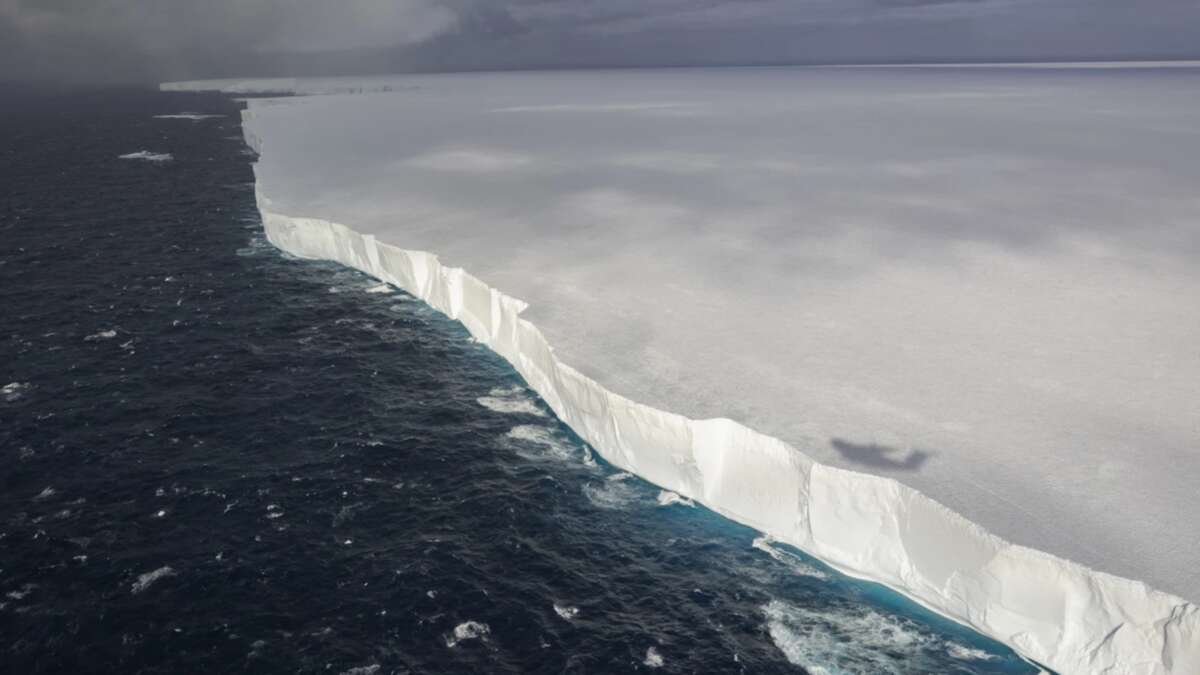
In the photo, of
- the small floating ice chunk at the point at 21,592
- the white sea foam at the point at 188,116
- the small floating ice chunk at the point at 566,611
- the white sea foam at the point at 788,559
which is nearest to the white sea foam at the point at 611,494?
the white sea foam at the point at 788,559

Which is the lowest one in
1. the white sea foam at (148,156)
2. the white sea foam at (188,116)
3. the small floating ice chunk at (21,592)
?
the small floating ice chunk at (21,592)

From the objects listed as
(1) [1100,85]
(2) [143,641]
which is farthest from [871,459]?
(1) [1100,85]

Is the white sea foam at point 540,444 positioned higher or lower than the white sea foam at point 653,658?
higher

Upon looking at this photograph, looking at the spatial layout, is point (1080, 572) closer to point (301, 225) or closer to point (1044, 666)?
point (1044, 666)

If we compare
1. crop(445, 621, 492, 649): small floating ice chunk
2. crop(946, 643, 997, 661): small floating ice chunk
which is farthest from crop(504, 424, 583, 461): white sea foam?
crop(946, 643, 997, 661): small floating ice chunk

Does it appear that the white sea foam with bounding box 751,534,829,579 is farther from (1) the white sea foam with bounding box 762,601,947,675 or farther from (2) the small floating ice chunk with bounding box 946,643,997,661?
(2) the small floating ice chunk with bounding box 946,643,997,661

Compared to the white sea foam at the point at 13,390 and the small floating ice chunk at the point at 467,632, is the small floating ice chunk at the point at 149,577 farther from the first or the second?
the white sea foam at the point at 13,390

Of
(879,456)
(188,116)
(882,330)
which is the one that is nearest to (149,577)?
(879,456)

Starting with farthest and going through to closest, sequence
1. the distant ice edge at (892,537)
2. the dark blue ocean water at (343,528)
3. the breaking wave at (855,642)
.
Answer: the dark blue ocean water at (343,528) → the breaking wave at (855,642) → the distant ice edge at (892,537)
